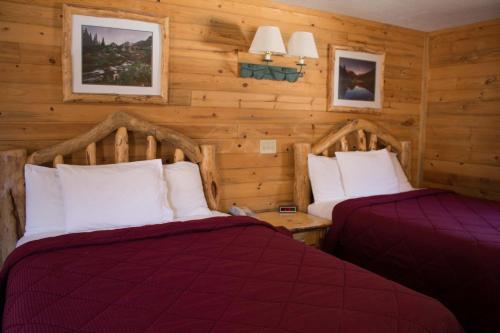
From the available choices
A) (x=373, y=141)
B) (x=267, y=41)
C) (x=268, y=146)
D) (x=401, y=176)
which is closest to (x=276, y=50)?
(x=267, y=41)

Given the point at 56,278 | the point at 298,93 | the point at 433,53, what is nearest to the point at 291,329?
the point at 56,278

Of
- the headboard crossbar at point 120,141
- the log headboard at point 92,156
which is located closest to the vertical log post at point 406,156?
the log headboard at point 92,156

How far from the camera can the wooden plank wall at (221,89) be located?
7.45 feet

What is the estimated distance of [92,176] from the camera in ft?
7.07

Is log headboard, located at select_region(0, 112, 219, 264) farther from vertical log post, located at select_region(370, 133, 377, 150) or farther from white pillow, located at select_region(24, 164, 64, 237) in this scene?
vertical log post, located at select_region(370, 133, 377, 150)

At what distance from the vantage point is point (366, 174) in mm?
3246

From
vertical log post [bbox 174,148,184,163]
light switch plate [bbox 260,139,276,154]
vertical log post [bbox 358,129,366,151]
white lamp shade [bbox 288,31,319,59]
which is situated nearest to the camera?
vertical log post [bbox 174,148,184,163]

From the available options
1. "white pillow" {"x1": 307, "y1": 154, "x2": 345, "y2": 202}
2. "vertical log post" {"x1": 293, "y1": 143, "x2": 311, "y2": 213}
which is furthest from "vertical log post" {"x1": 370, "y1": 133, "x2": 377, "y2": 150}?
"vertical log post" {"x1": 293, "y1": 143, "x2": 311, "y2": 213}

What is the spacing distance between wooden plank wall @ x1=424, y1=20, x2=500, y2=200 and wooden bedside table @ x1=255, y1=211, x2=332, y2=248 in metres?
1.61

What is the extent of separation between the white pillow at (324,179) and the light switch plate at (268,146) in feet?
0.94

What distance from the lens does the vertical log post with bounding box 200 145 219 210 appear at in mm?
2695

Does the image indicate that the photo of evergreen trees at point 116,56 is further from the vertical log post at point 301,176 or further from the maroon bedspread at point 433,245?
the maroon bedspread at point 433,245

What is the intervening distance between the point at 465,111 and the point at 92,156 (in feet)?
10.4

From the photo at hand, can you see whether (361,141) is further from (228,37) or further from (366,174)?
(228,37)
